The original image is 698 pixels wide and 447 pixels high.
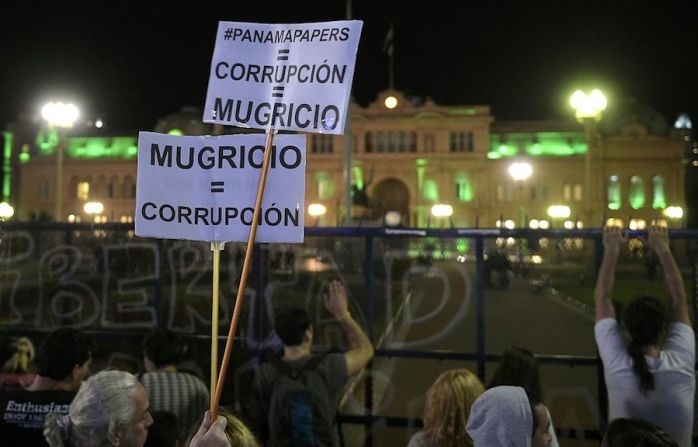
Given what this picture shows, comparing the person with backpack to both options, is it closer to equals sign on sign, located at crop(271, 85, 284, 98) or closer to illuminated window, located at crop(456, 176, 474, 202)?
equals sign on sign, located at crop(271, 85, 284, 98)

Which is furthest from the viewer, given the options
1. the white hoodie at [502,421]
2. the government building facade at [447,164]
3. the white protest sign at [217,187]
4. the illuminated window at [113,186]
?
the illuminated window at [113,186]

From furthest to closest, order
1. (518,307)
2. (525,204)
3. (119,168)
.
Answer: (119,168)
(525,204)
(518,307)

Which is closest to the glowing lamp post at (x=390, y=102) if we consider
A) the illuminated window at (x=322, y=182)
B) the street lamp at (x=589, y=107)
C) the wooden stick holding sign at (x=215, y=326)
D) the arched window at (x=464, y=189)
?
the illuminated window at (x=322, y=182)

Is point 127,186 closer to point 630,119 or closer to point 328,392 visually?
point 630,119

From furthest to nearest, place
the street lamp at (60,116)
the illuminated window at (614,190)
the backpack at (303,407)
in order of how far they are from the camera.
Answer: the illuminated window at (614,190) → the street lamp at (60,116) → the backpack at (303,407)

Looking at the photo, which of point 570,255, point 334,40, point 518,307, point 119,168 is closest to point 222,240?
point 334,40

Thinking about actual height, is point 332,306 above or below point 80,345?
above

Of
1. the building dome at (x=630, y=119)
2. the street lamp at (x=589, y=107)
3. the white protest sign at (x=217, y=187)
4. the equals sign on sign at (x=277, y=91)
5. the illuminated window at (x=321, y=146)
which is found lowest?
the white protest sign at (x=217, y=187)

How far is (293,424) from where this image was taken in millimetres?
3783

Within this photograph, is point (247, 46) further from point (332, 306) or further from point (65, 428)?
point (65, 428)

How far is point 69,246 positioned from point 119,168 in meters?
69.9

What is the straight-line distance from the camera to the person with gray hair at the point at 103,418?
110 inches

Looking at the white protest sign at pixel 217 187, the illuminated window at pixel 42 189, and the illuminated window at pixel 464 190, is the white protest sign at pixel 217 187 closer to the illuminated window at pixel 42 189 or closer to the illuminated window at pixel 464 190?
the illuminated window at pixel 464 190

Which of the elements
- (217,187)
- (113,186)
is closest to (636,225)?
(217,187)
